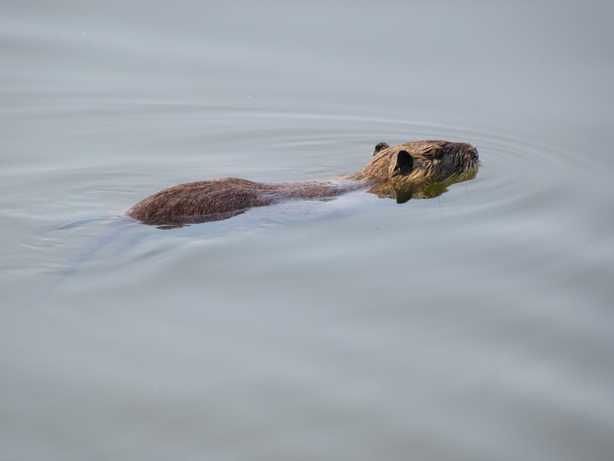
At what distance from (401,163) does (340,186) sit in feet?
1.71

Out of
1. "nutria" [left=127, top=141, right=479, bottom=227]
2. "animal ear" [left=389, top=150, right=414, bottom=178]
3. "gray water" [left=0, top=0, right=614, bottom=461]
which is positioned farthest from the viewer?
"animal ear" [left=389, top=150, right=414, bottom=178]

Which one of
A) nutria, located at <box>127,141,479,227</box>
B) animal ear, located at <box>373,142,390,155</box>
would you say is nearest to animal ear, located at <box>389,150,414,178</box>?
A: nutria, located at <box>127,141,479,227</box>

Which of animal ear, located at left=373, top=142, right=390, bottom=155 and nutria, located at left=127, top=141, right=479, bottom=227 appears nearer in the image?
nutria, located at left=127, top=141, right=479, bottom=227

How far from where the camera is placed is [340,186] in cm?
757

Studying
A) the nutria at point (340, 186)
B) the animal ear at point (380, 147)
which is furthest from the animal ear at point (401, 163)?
the animal ear at point (380, 147)

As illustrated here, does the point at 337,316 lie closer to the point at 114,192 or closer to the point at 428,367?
the point at 428,367

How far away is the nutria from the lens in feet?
21.6

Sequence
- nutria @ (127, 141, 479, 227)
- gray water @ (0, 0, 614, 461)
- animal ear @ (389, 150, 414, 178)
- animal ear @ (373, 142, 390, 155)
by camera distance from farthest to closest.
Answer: animal ear @ (373, 142, 390, 155), animal ear @ (389, 150, 414, 178), nutria @ (127, 141, 479, 227), gray water @ (0, 0, 614, 461)

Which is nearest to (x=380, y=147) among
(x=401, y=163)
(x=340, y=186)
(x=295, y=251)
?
(x=401, y=163)

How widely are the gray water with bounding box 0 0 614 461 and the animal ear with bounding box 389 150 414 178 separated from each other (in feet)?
1.08

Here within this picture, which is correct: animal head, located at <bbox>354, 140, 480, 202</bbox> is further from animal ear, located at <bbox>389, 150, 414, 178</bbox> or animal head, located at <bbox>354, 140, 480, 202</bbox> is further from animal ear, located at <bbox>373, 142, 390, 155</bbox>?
animal ear, located at <bbox>373, 142, 390, 155</bbox>

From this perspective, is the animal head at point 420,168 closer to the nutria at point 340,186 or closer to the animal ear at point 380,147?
the nutria at point 340,186

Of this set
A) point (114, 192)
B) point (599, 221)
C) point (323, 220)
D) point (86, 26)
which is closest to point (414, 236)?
point (323, 220)

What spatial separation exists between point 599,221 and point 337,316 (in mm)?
2300
